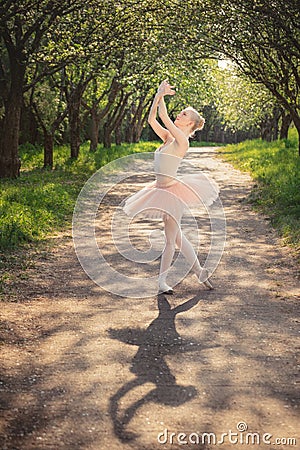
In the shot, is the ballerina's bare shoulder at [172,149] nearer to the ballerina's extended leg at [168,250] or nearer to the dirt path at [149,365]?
the ballerina's extended leg at [168,250]

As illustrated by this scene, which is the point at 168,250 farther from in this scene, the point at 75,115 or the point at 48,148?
the point at 75,115

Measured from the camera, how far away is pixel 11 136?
19266 mm

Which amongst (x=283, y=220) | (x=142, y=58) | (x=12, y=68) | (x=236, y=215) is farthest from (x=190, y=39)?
(x=283, y=220)

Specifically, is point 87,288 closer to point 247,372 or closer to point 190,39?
point 247,372

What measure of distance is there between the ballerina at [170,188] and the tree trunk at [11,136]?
475 inches

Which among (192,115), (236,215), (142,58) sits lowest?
(236,215)

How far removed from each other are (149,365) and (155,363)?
0.22ft

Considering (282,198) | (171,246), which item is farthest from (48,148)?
(171,246)

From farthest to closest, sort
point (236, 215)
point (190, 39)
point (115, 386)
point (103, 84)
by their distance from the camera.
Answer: point (103, 84)
point (190, 39)
point (236, 215)
point (115, 386)

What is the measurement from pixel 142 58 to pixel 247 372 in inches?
700

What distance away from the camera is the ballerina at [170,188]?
7562 mm

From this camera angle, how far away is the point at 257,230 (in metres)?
12.9

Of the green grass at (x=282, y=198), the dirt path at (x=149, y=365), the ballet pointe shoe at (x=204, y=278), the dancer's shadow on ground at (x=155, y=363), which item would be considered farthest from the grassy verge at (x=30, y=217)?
the green grass at (x=282, y=198)

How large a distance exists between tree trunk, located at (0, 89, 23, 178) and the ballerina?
39.6 ft
